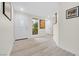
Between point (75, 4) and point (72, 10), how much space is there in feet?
0.78

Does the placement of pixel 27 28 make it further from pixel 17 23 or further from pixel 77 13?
pixel 77 13

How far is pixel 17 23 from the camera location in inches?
261

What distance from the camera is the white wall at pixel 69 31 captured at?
303cm

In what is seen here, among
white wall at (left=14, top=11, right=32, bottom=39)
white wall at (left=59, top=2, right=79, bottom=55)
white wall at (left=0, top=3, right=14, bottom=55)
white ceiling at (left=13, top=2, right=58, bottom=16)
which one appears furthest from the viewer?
white wall at (left=14, top=11, right=32, bottom=39)

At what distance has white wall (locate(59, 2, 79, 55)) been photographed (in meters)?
3.03

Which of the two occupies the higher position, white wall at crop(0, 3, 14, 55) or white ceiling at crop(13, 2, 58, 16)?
white ceiling at crop(13, 2, 58, 16)

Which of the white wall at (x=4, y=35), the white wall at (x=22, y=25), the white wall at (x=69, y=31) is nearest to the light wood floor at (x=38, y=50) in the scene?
the white wall at (x=69, y=31)

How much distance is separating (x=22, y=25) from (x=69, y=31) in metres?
4.61

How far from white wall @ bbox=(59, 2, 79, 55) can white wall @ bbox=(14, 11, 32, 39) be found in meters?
3.78

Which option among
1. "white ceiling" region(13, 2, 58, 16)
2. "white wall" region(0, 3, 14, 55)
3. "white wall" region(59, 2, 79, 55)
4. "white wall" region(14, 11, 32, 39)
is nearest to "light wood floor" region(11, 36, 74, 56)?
"white wall" region(59, 2, 79, 55)

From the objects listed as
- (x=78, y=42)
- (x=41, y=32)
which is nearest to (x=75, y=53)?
(x=78, y=42)

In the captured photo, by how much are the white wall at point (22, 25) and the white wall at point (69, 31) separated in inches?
149

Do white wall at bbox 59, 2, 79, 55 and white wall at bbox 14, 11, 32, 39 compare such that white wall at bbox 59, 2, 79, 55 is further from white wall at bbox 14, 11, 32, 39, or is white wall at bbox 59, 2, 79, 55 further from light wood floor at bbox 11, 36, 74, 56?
white wall at bbox 14, 11, 32, 39

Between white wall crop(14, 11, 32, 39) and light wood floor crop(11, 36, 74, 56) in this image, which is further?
white wall crop(14, 11, 32, 39)
